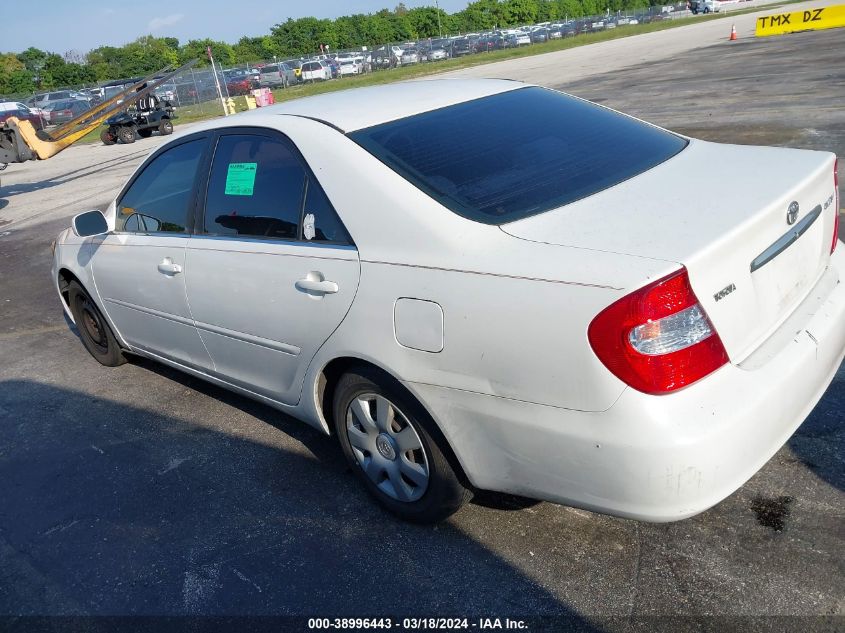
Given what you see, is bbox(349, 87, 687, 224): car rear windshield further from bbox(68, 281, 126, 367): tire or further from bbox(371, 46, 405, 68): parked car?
bbox(371, 46, 405, 68): parked car

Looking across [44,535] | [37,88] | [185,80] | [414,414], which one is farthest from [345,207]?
[37,88]

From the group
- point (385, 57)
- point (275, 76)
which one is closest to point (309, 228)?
point (275, 76)

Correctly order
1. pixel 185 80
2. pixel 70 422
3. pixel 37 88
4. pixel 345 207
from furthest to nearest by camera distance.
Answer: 1. pixel 37 88
2. pixel 185 80
3. pixel 70 422
4. pixel 345 207

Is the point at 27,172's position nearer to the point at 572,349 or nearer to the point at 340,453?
the point at 340,453

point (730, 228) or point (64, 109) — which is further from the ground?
point (64, 109)

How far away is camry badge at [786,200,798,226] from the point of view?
246 centimetres

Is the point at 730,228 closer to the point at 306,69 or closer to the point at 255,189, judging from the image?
the point at 255,189

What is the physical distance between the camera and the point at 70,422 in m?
4.45

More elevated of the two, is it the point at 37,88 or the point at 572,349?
the point at 37,88

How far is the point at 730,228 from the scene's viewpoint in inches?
88.1

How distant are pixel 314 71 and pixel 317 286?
47136 millimetres

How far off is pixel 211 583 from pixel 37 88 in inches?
3070

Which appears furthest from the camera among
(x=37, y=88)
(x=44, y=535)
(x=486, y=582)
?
(x=37, y=88)

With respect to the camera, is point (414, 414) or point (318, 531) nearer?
point (414, 414)
